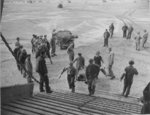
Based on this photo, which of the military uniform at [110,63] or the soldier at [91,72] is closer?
the soldier at [91,72]

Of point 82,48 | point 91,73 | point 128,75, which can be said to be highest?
point 82,48

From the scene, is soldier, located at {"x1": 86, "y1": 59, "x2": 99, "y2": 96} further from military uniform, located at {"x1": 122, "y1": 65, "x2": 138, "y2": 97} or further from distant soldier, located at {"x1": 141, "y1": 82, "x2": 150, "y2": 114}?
distant soldier, located at {"x1": 141, "y1": 82, "x2": 150, "y2": 114}

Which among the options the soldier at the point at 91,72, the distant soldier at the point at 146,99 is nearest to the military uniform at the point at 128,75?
the soldier at the point at 91,72

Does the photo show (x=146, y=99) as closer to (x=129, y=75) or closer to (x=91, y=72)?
(x=91, y=72)

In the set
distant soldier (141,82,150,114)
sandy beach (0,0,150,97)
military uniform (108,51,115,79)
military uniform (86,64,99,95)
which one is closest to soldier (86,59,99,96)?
military uniform (86,64,99,95)

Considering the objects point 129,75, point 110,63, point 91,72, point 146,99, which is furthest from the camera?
point 110,63

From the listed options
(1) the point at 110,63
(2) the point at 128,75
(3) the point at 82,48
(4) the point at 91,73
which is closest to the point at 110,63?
(1) the point at 110,63

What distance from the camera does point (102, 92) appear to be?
943cm

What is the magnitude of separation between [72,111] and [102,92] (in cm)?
404

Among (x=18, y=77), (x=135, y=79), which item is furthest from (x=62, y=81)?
(x=135, y=79)

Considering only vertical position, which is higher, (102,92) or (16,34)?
(16,34)

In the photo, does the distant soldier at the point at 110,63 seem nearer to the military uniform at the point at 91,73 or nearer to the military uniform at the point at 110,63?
the military uniform at the point at 110,63

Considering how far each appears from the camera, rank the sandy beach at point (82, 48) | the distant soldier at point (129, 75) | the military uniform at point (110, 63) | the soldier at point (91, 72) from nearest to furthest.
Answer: the soldier at point (91, 72)
the distant soldier at point (129, 75)
the sandy beach at point (82, 48)
the military uniform at point (110, 63)

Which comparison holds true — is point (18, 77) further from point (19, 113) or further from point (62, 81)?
point (19, 113)
